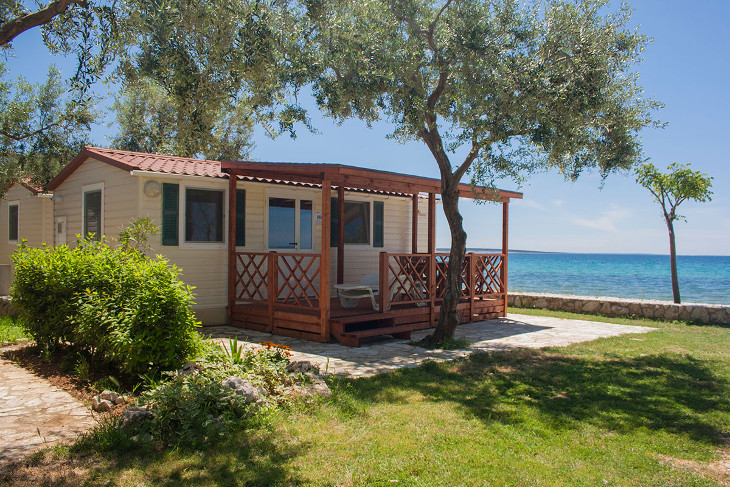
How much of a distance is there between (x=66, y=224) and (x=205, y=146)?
6224 mm

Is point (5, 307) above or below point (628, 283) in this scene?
above

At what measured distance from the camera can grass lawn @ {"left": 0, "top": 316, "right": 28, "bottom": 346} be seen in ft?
22.9

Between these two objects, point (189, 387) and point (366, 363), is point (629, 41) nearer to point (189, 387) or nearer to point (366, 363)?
point (366, 363)

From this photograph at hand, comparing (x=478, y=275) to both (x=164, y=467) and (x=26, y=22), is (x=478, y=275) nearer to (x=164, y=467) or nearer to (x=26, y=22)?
(x=164, y=467)

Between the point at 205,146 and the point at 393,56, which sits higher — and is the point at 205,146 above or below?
below

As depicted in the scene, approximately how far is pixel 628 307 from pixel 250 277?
867 cm

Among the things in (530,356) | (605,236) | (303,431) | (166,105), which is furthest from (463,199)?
(605,236)

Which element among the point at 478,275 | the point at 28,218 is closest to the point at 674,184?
the point at 478,275

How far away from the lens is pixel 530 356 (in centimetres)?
703

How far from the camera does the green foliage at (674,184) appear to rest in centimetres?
1122

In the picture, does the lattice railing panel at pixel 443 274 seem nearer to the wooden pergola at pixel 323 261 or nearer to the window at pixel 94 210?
the wooden pergola at pixel 323 261

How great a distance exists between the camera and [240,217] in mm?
9312

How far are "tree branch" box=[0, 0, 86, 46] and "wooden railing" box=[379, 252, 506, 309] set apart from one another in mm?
5155

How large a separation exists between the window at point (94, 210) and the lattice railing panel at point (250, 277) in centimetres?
256
